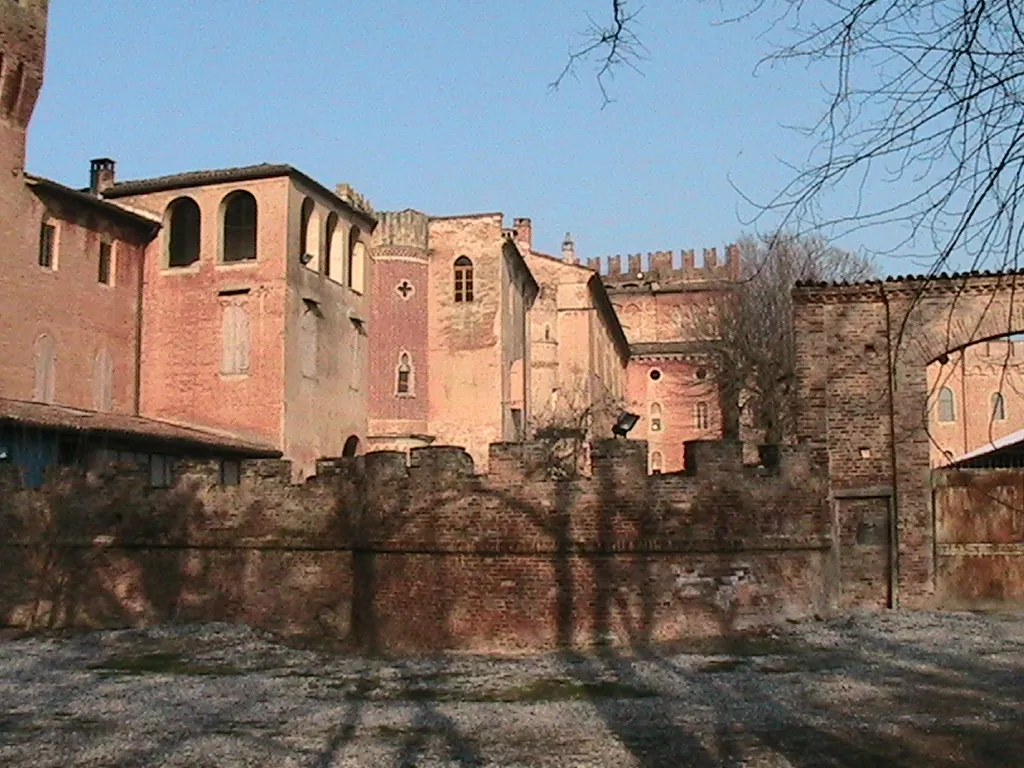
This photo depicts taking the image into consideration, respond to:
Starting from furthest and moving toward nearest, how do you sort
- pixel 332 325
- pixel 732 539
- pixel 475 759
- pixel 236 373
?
pixel 332 325
pixel 236 373
pixel 732 539
pixel 475 759

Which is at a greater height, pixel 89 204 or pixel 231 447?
pixel 89 204

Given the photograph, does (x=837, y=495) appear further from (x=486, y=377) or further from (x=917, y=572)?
(x=486, y=377)

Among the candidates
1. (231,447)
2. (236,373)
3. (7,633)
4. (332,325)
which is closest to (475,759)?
(7,633)

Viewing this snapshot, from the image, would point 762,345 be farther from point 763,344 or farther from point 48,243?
point 48,243

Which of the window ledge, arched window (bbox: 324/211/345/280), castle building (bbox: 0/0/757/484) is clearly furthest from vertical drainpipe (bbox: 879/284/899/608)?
the window ledge

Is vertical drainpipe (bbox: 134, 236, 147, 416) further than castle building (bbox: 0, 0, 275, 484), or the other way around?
vertical drainpipe (bbox: 134, 236, 147, 416)

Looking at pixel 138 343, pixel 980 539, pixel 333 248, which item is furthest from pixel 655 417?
pixel 980 539

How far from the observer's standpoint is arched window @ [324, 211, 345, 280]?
1232 inches

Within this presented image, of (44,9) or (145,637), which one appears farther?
(44,9)

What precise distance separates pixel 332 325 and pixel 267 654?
18277 mm

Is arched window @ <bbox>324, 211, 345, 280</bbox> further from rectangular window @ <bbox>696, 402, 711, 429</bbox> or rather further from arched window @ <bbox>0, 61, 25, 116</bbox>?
rectangular window @ <bbox>696, 402, 711, 429</bbox>

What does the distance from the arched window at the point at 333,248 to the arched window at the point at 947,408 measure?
34.6 meters

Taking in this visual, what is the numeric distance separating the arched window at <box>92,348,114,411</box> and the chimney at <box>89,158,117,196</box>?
644 cm

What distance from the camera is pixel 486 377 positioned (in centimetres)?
3409
